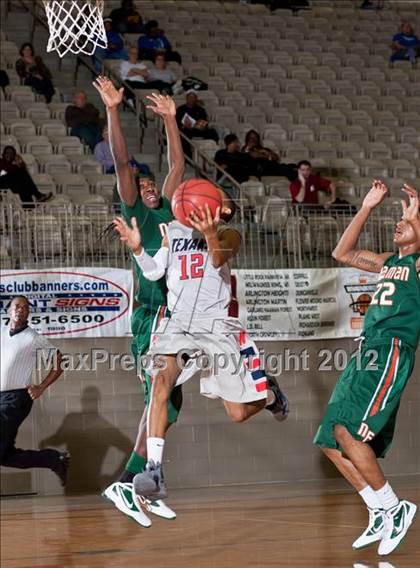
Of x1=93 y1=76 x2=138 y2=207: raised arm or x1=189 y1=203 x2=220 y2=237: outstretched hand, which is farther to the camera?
x1=93 y1=76 x2=138 y2=207: raised arm

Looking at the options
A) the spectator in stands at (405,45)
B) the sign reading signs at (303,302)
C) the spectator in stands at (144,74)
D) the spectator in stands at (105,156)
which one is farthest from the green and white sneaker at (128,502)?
the spectator in stands at (405,45)

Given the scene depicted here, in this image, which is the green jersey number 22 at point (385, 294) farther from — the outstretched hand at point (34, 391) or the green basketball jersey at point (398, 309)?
the outstretched hand at point (34, 391)

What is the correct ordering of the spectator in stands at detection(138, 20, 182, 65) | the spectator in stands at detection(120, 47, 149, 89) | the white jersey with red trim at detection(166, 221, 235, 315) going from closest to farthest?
1. the white jersey with red trim at detection(166, 221, 235, 315)
2. the spectator in stands at detection(120, 47, 149, 89)
3. the spectator in stands at detection(138, 20, 182, 65)

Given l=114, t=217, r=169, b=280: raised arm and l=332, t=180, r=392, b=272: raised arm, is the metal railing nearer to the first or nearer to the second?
l=114, t=217, r=169, b=280: raised arm

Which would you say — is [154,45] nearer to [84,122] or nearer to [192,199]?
[84,122]

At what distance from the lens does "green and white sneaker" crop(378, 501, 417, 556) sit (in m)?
6.82

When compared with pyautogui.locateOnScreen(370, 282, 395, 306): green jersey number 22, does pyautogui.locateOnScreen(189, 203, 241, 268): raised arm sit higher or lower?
higher

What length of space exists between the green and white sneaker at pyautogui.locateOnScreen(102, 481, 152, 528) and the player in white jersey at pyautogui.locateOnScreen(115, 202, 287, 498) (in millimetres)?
417

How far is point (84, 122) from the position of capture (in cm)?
1383

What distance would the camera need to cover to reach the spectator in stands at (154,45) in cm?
1587

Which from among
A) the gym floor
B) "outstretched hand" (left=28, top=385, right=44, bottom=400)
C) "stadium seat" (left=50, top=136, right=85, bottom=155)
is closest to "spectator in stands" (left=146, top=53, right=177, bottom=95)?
"stadium seat" (left=50, top=136, right=85, bottom=155)

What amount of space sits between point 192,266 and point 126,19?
32.3 feet

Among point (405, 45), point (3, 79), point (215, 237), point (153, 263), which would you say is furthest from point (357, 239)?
point (405, 45)

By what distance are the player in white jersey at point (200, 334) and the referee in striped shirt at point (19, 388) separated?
3025 millimetres
